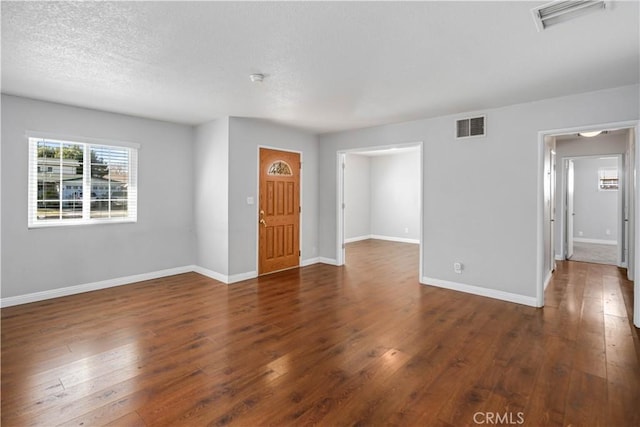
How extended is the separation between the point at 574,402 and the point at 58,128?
610 cm

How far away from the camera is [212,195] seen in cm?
532

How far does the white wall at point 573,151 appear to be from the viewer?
620 cm

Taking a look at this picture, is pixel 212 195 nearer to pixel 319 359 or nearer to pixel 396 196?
pixel 319 359

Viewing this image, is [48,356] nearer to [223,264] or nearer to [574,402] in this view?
[223,264]

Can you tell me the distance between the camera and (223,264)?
16.8ft

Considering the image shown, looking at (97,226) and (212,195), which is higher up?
(212,195)

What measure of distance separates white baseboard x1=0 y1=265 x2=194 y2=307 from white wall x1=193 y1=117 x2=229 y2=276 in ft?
1.63

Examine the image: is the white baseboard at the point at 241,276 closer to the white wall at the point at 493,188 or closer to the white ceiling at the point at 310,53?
the white ceiling at the point at 310,53

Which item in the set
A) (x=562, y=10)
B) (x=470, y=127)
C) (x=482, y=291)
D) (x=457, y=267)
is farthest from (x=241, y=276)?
(x=562, y=10)

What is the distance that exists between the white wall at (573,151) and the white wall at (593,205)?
102 inches

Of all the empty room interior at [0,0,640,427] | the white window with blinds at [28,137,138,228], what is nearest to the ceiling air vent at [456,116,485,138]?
the empty room interior at [0,0,640,427]

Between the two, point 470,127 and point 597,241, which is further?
point 597,241

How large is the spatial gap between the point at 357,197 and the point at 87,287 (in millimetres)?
6907

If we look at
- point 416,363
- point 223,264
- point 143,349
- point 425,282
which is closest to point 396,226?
point 425,282
